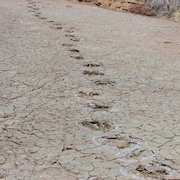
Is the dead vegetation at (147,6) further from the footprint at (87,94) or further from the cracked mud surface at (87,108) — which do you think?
the footprint at (87,94)

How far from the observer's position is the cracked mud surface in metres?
2.09

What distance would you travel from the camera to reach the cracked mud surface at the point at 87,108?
209 cm

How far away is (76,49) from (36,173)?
10.4ft

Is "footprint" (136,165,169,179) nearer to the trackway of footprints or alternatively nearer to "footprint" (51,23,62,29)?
the trackway of footprints

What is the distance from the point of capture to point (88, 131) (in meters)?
2.52

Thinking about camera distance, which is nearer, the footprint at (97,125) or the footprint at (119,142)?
the footprint at (119,142)

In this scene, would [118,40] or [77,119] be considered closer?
[77,119]

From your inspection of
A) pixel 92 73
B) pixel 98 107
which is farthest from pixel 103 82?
pixel 98 107

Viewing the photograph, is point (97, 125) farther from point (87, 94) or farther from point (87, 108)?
point (87, 94)

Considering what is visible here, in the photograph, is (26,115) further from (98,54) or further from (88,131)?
(98,54)

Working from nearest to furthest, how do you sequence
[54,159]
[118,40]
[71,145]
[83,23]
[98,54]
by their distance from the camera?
[54,159]
[71,145]
[98,54]
[118,40]
[83,23]

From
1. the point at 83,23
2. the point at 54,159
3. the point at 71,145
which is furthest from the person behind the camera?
the point at 83,23

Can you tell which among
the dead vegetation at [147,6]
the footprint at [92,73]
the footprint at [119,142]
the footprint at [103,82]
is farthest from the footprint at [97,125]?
the dead vegetation at [147,6]

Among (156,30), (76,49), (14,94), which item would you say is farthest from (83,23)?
(14,94)
